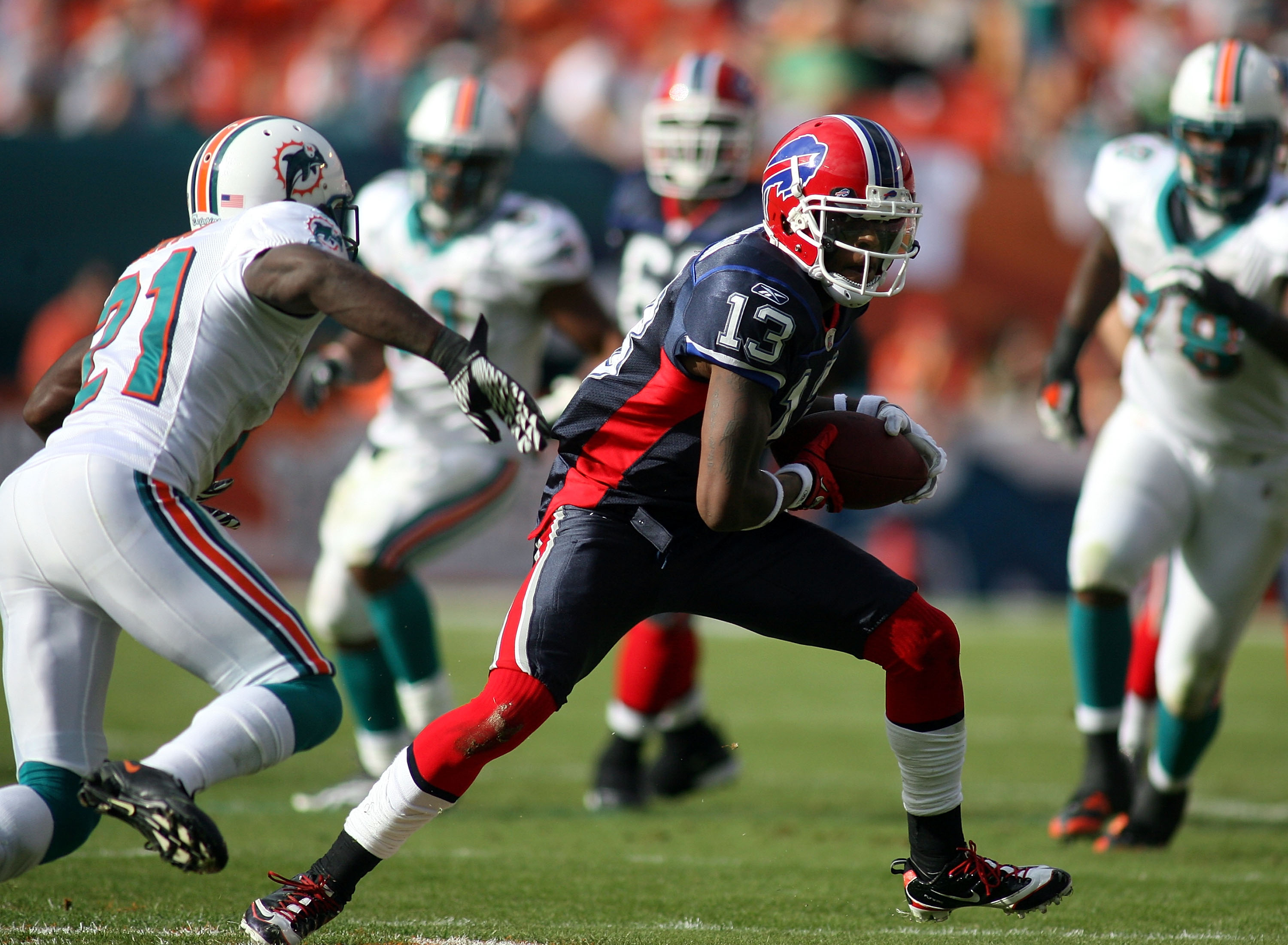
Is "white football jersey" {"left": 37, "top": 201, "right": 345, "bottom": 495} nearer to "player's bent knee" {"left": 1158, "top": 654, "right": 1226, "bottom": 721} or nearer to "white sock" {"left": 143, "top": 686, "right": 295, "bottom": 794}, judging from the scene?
"white sock" {"left": 143, "top": 686, "right": 295, "bottom": 794}

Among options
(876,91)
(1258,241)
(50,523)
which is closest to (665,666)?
(1258,241)

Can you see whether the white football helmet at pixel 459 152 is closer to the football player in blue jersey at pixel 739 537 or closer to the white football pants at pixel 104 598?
the football player in blue jersey at pixel 739 537

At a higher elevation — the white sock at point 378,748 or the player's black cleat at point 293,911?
the player's black cleat at point 293,911

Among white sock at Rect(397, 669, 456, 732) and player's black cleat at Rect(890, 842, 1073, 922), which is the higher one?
player's black cleat at Rect(890, 842, 1073, 922)

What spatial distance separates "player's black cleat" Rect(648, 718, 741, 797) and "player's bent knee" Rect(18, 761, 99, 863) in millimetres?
2625

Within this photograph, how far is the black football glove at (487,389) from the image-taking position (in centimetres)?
274

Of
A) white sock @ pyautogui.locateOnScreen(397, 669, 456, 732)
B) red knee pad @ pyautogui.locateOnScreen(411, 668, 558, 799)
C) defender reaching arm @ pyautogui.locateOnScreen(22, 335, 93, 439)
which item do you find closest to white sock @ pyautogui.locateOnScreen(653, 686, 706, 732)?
white sock @ pyautogui.locateOnScreen(397, 669, 456, 732)

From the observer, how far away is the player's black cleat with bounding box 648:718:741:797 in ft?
17.0

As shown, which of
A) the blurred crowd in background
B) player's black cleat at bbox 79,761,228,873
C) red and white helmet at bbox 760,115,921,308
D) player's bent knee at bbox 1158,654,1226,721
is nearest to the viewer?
player's black cleat at bbox 79,761,228,873

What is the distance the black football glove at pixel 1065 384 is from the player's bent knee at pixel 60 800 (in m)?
3.05

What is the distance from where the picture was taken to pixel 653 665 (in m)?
5.07

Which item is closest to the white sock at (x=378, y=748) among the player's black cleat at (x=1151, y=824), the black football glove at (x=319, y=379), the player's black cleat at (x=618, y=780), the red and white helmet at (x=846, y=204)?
the player's black cleat at (x=618, y=780)

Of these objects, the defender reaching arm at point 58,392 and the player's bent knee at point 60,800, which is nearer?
the player's bent knee at point 60,800

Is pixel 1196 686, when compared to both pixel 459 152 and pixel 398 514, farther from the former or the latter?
pixel 459 152
